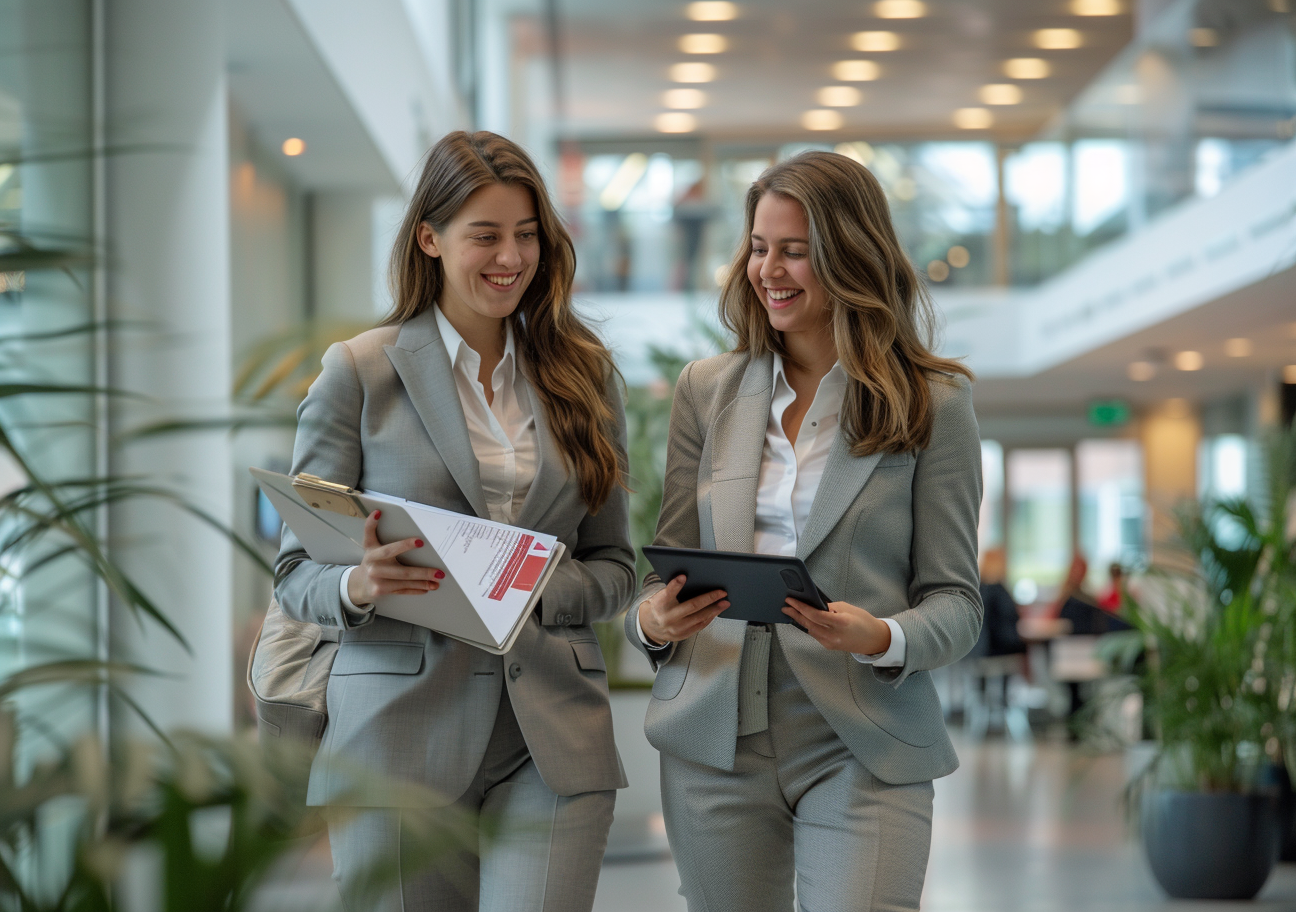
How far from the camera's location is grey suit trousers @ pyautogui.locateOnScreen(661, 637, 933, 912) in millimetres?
1836

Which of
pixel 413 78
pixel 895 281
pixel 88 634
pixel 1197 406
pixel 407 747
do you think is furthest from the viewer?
pixel 1197 406

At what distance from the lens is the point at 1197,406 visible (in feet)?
57.9

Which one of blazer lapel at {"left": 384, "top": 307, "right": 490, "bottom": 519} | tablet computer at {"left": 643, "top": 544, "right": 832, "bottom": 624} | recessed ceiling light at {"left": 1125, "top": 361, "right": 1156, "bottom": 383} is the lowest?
tablet computer at {"left": 643, "top": 544, "right": 832, "bottom": 624}

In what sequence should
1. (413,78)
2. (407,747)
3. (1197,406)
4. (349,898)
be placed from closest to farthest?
(349,898)
(407,747)
(413,78)
(1197,406)

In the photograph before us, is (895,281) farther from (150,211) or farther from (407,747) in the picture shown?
(150,211)

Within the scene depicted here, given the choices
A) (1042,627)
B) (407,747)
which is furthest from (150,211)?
(1042,627)

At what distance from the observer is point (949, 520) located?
6.28ft

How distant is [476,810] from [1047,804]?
19.6ft

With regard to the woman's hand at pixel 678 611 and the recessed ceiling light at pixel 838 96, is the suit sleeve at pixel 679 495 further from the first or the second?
the recessed ceiling light at pixel 838 96

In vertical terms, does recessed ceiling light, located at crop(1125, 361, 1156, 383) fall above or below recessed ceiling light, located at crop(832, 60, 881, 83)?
below

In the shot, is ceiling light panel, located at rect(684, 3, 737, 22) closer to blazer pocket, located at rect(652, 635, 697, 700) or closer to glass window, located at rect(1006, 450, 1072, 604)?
glass window, located at rect(1006, 450, 1072, 604)

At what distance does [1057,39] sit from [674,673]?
45.8 ft

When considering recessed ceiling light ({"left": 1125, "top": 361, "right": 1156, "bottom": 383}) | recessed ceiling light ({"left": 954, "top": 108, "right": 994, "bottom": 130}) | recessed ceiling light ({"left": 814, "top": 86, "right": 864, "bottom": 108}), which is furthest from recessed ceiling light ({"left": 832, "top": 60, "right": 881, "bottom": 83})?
recessed ceiling light ({"left": 1125, "top": 361, "right": 1156, "bottom": 383})

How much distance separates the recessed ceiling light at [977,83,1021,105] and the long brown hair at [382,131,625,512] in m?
15.1
